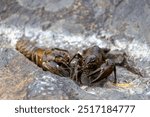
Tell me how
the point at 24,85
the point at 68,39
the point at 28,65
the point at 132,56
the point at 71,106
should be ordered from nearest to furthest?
the point at 71,106 < the point at 24,85 < the point at 28,65 < the point at 132,56 < the point at 68,39

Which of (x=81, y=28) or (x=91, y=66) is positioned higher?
(x=81, y=28)

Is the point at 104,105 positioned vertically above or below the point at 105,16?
below

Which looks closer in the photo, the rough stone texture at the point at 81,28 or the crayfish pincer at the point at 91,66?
the crayfish pincer at the point at 91,66

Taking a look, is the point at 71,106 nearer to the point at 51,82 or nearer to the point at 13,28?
the point at 51,82

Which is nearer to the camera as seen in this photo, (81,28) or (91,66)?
(91,66)

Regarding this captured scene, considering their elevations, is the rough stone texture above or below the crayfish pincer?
above

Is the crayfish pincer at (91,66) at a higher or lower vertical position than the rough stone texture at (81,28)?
lower

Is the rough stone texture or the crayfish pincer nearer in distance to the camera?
the crayfish pincer

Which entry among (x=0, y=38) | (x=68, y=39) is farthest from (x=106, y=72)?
(x=0, y=38)
